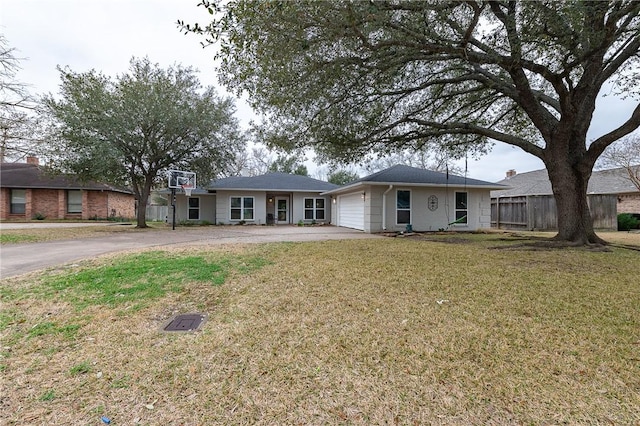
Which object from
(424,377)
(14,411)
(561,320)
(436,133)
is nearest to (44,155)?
(14,411)

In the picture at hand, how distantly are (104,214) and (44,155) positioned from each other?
1225 cm

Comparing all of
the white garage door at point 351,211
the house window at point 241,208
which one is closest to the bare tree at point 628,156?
the white garage door at point 351,211

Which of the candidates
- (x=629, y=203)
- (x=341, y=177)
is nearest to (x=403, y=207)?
(x=629, y=203)

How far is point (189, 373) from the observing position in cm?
225

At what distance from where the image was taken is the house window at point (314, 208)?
66.9 ft

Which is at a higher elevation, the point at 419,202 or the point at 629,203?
the point at 629,203

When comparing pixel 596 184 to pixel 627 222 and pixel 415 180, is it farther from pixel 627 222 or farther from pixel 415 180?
pixel 415 180

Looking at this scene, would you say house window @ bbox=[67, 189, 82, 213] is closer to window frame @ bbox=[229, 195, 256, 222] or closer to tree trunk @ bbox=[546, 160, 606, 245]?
window frame @ bbox=[229, 195, 256, 222]

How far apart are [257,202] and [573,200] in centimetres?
1571

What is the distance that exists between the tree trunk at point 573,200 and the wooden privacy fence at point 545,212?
21.4 feet

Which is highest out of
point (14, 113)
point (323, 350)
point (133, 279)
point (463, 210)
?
point (14, 113)

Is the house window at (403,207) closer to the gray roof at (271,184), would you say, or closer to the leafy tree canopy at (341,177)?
the gray roof at (271,184)

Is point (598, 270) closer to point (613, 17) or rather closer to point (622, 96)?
point (613, 17)

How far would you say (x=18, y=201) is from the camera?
838 inches
